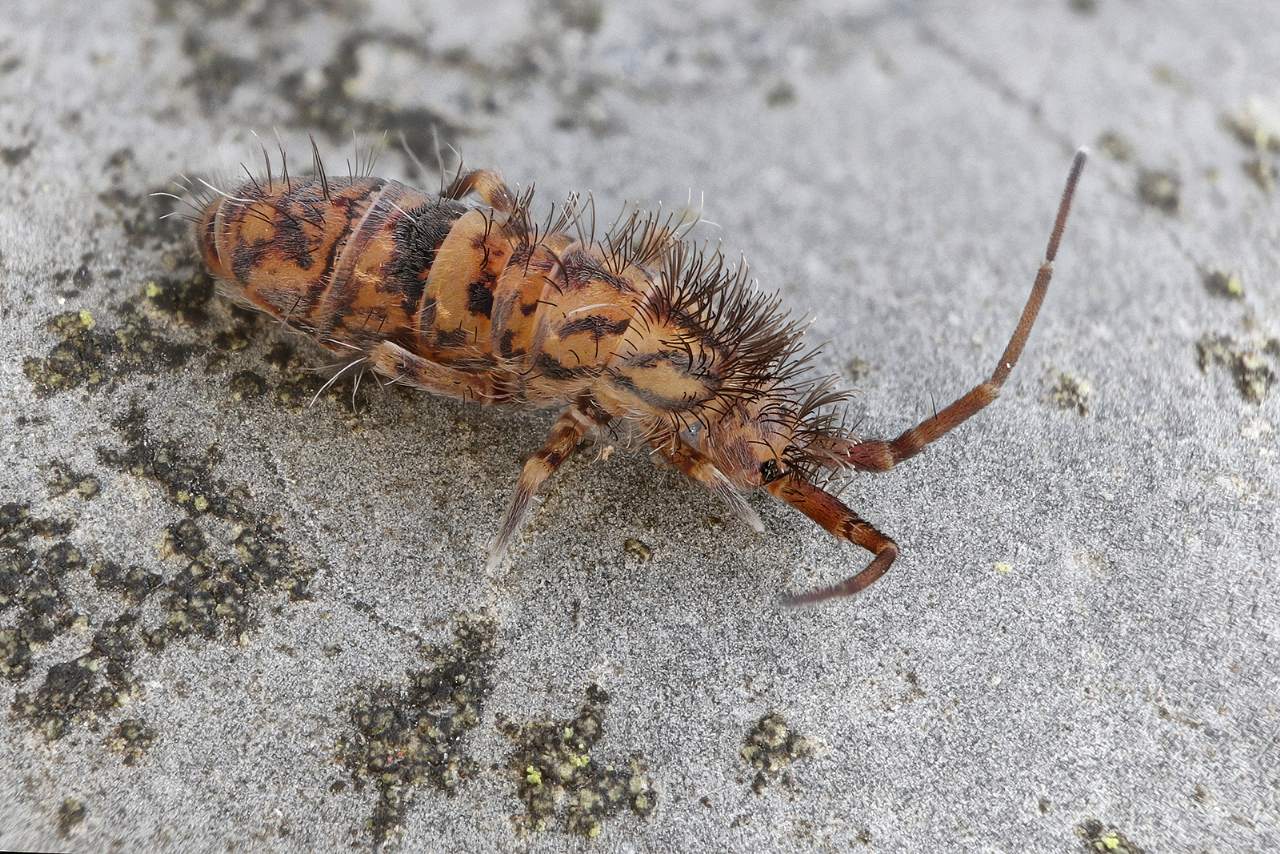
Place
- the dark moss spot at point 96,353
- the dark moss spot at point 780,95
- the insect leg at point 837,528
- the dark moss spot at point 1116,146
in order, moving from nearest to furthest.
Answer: the insect leg at point 837,528, the dark moss spot at point 96,353, the dark moss spot at point 1116,146, the dark moss spot at point 780,95

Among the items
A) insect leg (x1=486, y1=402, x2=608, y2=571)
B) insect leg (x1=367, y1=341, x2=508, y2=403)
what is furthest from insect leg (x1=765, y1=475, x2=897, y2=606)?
insect leg (x1=367, y1=341, x2=508, y2=403)

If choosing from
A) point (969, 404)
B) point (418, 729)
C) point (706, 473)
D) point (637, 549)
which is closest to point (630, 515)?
point (637, 549)

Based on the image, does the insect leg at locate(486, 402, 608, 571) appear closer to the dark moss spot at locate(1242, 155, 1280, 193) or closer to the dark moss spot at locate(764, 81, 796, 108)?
the dark moss spot at locate(764, 81, 796, 108)

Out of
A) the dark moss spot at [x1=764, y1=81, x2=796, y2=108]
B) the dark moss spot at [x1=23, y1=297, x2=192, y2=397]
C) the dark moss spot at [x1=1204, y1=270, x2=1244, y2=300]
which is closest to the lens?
the dark moss spot at [x1=23, y1=297, x2=192, y2=397]

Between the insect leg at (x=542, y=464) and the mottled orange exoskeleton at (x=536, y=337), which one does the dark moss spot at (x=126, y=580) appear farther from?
the insect leg at (x=542, y=464)

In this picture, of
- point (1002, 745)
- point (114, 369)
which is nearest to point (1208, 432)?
point (1002, 745)

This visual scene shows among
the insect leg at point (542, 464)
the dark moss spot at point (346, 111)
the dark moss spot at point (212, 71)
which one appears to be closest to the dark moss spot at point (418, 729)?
the insect leg at point (542, 464)
